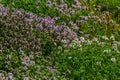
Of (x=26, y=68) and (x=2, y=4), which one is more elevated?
(x=2, y=4)

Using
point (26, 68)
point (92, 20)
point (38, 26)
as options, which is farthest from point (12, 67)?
point (92, 20)

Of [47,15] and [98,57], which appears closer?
[98,57]

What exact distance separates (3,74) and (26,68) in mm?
532

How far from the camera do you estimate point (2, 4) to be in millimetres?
10062

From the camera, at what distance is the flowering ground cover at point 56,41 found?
819 cm

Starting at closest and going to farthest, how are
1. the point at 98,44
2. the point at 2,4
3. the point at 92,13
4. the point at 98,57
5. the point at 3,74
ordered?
the point at 3,74 → the point at 98,57 → the point at 98,44 → the point at 2,4 → the point at 92,13

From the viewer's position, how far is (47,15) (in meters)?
10.2

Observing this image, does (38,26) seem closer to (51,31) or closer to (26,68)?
(51,31)

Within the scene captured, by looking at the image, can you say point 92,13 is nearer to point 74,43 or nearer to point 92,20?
point 92,20

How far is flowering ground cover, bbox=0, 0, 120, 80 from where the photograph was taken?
26.9 feet

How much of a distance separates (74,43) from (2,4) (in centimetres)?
228

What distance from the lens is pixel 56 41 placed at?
9.23 meters

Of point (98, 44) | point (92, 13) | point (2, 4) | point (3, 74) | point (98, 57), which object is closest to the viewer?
point (3, 74)

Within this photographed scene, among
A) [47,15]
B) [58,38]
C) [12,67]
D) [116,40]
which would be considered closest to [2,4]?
[47,15]
